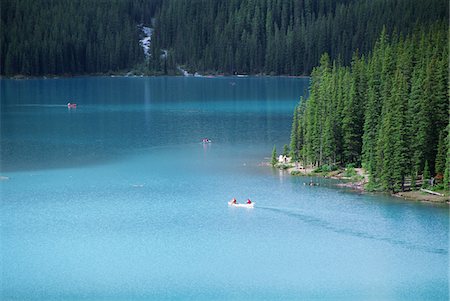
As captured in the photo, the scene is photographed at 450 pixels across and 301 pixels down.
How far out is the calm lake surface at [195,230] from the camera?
45.8 m

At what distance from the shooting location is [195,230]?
182ft

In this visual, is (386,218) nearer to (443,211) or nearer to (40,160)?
(443,211)

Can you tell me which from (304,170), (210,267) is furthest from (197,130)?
(210,267)

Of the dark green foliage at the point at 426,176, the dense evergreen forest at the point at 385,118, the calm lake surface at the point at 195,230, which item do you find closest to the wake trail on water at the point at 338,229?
the calm lake surface at the point at 195,230

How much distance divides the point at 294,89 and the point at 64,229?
378ft

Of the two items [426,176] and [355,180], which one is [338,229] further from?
[355,180]

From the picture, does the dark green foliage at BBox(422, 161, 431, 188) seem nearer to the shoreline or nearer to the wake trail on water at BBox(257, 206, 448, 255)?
the shoreline

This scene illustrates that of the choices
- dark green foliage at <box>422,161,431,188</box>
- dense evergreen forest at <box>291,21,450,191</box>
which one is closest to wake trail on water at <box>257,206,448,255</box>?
dense evergreen forest at <box>291,21,450,191</box>

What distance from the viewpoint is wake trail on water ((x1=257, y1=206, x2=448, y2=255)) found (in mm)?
51625

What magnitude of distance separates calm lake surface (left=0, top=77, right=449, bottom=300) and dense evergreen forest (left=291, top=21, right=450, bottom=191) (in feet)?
10.8

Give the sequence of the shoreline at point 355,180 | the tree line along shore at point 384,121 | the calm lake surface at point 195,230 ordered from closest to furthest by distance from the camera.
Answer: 1. the calm lake surface at point 195,230
2. the shoreline at point 355,180
3. the tree line along shore at point 384,121

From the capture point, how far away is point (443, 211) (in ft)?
191

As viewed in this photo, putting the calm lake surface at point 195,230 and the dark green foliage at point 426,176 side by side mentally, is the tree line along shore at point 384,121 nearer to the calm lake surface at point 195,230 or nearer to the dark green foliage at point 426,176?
the dark green foliage at point 426,176

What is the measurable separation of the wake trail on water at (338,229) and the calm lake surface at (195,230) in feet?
0.38
